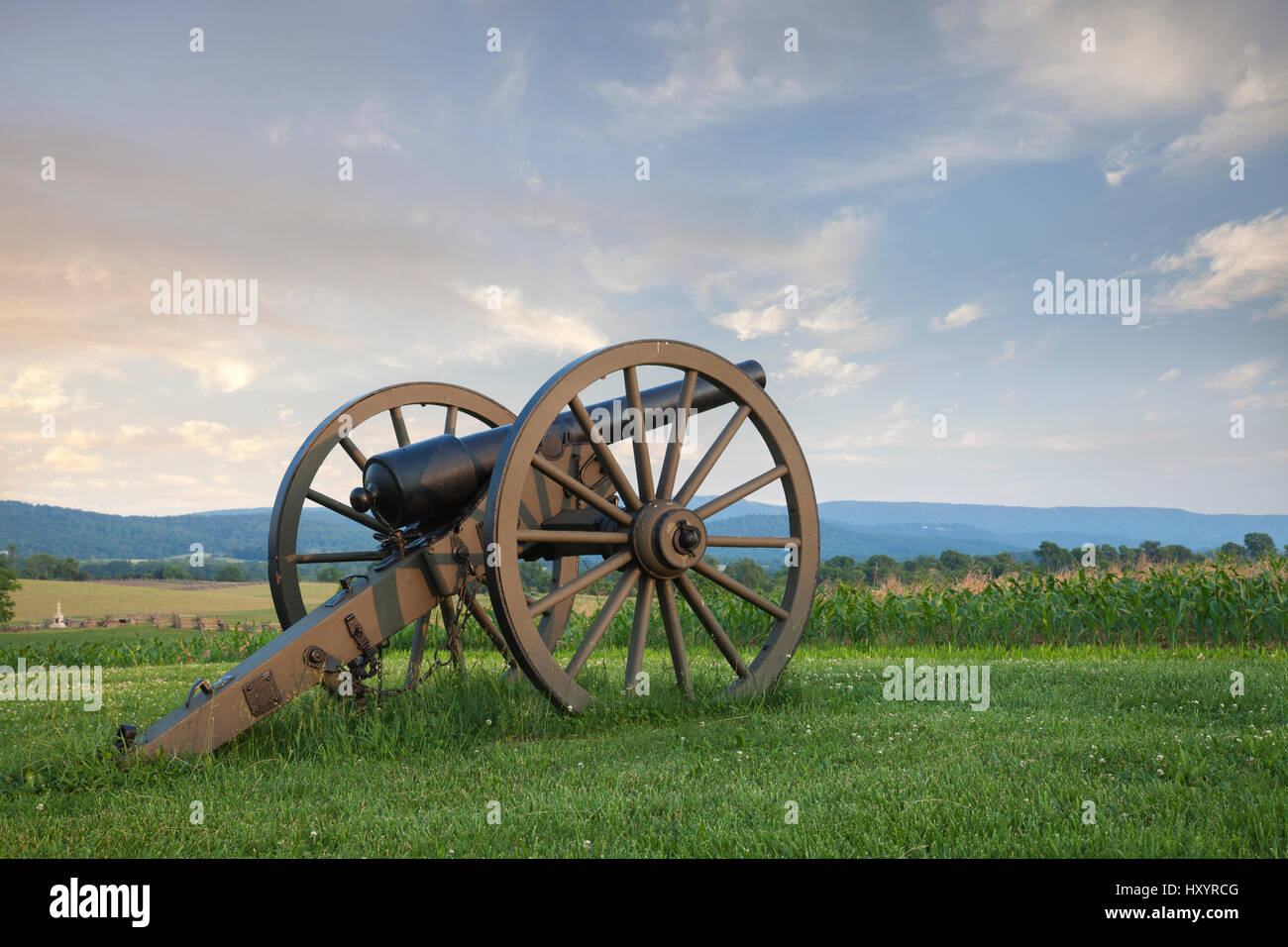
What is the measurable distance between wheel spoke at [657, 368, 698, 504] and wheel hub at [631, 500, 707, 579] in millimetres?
103

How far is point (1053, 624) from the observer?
412 inches

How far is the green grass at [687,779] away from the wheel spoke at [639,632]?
0.17 metres

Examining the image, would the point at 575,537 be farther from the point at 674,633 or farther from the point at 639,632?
the point at 674,633

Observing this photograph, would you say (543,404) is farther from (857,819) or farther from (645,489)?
(857,819)

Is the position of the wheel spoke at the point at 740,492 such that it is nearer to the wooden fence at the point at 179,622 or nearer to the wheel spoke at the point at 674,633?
the wheel spoke at the point at 674,633

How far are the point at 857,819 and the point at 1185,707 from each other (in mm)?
3363

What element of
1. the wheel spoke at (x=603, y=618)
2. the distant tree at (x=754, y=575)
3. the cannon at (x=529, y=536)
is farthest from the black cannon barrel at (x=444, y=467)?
the distant tree at (x=754, y=575)

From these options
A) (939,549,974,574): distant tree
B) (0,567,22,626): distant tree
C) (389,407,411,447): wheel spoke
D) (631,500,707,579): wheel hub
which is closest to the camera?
(631,500,707,579): wheel hub

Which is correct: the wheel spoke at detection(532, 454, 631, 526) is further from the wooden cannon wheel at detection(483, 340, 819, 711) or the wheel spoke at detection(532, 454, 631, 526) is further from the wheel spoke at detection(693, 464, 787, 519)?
the wheel spoke at detection(693, 464, 787, 519)

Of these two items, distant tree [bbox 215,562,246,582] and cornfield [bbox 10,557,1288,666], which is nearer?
cornfield [bbox 10,557,1288,666]

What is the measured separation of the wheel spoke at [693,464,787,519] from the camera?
545cm

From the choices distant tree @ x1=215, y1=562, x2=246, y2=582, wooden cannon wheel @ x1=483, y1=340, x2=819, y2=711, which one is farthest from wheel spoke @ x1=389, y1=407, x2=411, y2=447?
distant tree @ x1=215, y1=562, x2=246, y2=582
